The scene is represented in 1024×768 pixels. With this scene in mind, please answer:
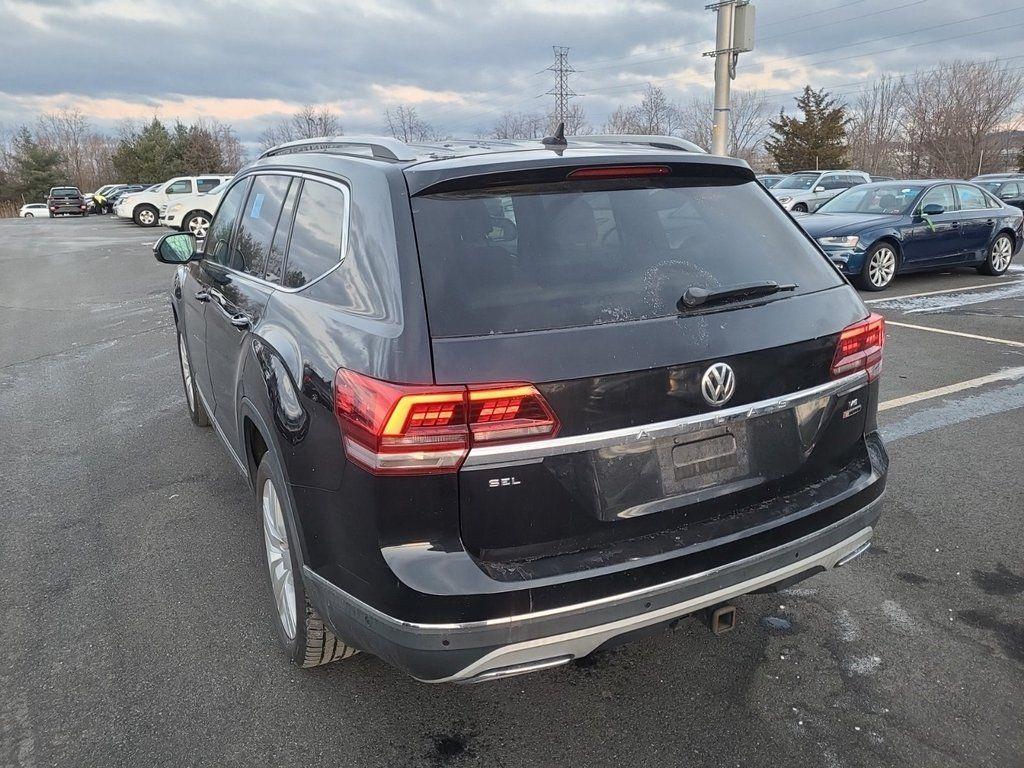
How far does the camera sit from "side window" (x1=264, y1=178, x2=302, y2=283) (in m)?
3.09

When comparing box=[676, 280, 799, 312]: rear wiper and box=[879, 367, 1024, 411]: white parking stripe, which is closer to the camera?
box=[676, 280, 799, 312]: rear wiper

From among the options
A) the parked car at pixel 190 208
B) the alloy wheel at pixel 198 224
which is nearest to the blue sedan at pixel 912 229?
the alloy wheel at pixel 198 224

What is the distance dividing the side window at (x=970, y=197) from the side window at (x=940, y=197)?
0.83ft

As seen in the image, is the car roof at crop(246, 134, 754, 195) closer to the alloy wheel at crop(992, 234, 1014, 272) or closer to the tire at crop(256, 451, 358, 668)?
the tire at crop(256, 451, 358, 668)

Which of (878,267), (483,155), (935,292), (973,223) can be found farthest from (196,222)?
(483,155)

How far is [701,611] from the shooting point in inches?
92.8

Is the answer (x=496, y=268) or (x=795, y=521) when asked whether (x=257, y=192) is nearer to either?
(x=496, y=268)

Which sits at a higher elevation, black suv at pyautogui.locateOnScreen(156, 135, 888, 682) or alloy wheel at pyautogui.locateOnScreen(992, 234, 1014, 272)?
black suv at pyautogui.locateOnScreen(156, 135, 888, 682)

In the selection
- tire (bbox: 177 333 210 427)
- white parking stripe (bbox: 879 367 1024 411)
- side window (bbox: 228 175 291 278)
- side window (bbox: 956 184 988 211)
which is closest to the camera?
side window (bbox: 228 175 291 278)

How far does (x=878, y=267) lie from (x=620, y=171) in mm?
9920

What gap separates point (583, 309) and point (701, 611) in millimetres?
989

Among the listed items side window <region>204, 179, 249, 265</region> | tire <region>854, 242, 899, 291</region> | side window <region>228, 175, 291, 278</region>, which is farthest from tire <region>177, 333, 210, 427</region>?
tire <region>854, 242, 899, 291</region>

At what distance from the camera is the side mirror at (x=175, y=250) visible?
460cm

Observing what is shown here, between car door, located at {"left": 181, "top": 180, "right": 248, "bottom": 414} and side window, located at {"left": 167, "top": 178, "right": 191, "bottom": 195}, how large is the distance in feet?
79.4
